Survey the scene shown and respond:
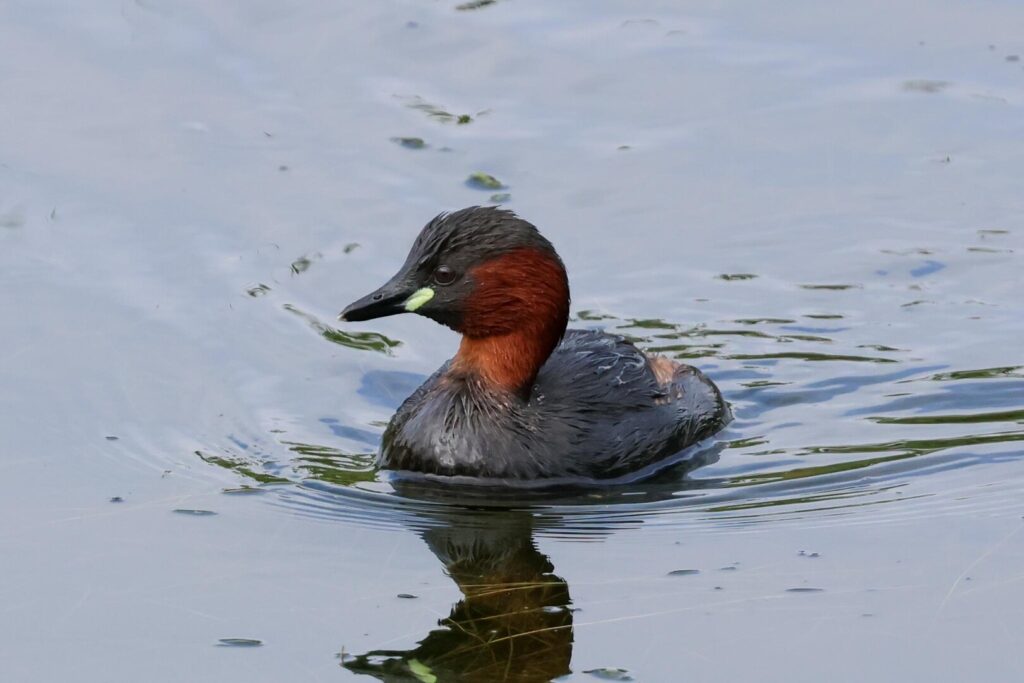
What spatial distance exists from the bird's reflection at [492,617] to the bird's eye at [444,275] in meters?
1.28

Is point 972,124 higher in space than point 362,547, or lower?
higher

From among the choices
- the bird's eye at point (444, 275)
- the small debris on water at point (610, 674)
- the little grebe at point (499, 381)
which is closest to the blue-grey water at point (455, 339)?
the small debris on water at point (610, 674)

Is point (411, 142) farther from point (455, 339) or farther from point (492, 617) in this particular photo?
point (492, 617)

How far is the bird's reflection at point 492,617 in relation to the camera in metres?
7.68

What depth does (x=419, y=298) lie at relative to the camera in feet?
33.0

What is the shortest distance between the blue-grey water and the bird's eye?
1.11 meters

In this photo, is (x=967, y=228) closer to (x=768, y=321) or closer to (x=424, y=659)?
(x=768, y=321)

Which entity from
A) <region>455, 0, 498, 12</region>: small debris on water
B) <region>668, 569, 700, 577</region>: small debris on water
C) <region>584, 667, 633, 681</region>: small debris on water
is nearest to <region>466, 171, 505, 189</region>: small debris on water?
<region>455, 0, 498, 12</region>: small debris on water

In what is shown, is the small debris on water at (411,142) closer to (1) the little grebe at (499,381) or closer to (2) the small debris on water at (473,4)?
(2) the small debris on water at (473,4)

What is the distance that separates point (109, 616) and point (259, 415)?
122 inches

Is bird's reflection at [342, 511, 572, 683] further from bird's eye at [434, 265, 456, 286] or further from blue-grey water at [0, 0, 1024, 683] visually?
bird's eye at [434, 265, 456, 286]

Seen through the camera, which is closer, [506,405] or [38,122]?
[506,405]


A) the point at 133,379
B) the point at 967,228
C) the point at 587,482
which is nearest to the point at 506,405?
the point at 587,482

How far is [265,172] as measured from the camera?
1393 centimetres
